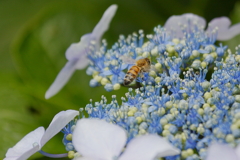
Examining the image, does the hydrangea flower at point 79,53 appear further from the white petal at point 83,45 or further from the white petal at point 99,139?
the white petal at point 99,139

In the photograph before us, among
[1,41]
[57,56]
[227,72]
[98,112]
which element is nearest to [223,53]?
[227,72]

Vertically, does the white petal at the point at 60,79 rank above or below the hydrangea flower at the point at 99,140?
above

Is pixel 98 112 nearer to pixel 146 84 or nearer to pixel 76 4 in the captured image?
pixel 146 84

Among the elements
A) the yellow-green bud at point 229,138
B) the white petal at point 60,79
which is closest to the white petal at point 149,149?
the yellow-green bud at point 229,138

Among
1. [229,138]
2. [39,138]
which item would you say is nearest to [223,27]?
[229,138]

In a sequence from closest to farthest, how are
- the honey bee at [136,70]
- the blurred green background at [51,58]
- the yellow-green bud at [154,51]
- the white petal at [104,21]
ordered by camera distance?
the honey bee at [136,70], the yellow-green bud at [154,51], the white petal at [104,21], the blurred green background at [51,58]

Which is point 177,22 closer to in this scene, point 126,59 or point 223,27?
point 223,27
